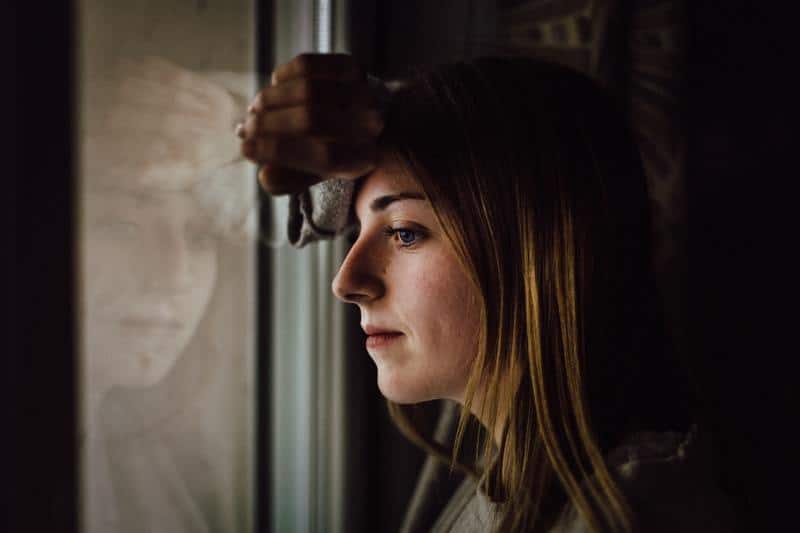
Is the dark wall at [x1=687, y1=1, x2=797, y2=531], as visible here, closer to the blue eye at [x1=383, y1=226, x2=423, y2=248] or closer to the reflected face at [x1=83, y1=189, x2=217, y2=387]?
the blue eye at [x1=383, y1=226, x2=423, y2=248]

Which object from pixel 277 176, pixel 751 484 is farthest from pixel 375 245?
pixel 751 484

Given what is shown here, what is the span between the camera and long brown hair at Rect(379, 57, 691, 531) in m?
0.64

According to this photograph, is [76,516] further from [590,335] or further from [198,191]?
[590,335]

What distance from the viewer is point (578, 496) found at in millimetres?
603

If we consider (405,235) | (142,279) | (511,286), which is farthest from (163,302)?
(511,286)

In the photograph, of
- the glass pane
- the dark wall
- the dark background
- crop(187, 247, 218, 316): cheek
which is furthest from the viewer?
the dark wall

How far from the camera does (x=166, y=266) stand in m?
0.54

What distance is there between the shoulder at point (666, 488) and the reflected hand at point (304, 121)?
1.42 feet

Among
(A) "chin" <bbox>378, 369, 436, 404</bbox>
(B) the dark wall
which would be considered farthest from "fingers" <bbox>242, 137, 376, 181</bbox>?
(B) the dark wall

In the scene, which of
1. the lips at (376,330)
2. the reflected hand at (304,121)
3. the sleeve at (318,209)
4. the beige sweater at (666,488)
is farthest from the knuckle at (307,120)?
the beige sweater at (666,488)

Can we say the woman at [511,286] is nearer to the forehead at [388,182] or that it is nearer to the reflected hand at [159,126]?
the forehead at [388,182]

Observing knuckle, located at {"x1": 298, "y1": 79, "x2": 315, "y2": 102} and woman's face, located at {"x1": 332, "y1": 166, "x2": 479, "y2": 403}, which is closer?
knuckle, located at {"x1": 298, "y1": 79, "x2": 315, "y2": 102}

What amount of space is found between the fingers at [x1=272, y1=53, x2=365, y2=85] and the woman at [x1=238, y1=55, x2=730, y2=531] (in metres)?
0.06

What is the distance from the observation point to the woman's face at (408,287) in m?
0.64
